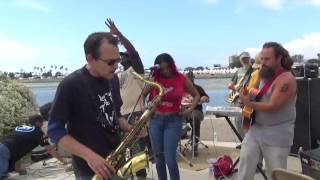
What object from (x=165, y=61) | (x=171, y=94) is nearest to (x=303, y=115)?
(x=171, y=94)

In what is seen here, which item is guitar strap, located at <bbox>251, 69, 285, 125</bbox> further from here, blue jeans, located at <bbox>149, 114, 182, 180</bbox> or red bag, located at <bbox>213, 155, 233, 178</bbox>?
red bag, located at <bbox>213, 155, 233, 178</bbox>

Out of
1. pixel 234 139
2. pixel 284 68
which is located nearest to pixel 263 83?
pixel 284 68

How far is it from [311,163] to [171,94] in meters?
1.83

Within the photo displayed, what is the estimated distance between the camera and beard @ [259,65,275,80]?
14.9ft

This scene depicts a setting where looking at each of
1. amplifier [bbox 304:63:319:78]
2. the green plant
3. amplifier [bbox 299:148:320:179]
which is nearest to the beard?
amplifier [bbox 299:148:320:179]

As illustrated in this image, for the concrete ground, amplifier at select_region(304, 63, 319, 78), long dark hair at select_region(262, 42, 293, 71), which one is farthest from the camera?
amplifier at select_region(304, 63, 319, 78)

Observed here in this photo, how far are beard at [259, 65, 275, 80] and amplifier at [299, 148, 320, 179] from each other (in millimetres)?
881

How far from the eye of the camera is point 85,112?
9.96ft

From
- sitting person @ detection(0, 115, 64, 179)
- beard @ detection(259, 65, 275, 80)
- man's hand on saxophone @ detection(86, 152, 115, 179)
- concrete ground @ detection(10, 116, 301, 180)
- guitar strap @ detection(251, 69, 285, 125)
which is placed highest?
beard @ detection(259, 65, 275, 80)

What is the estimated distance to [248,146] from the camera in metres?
4.66

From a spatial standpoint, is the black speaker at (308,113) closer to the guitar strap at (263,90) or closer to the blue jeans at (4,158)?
the guitar strap at (263,90)

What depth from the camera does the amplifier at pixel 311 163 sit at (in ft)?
14.9

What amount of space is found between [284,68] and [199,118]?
4512mm

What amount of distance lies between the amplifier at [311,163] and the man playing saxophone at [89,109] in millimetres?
2237
